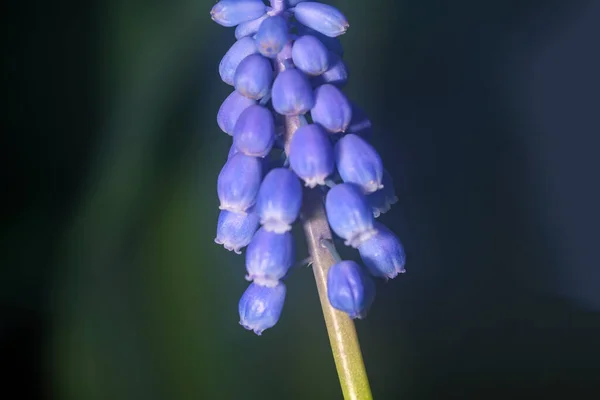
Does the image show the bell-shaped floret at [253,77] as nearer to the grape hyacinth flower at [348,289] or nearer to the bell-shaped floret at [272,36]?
the bell-shaped floret at [272,36]

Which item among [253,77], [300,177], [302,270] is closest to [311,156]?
[300,177]

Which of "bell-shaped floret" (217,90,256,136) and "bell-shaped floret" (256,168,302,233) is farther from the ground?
"bell-shaped floret" (217,90,256,136)

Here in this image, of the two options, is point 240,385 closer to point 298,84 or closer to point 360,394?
point 360,394

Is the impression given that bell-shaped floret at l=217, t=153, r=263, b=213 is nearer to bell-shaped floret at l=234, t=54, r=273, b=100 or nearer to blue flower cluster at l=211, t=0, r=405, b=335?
blue flower cluster at l=211, t=0, r=405, b=335

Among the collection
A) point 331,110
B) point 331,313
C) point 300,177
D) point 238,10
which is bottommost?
point 331,313

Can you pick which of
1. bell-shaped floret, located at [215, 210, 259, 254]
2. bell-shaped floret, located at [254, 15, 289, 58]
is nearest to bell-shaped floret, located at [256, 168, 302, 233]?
bell-shaped floret, located at [215, 210, 259, 254]

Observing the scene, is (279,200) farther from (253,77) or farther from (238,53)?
(238,53)
